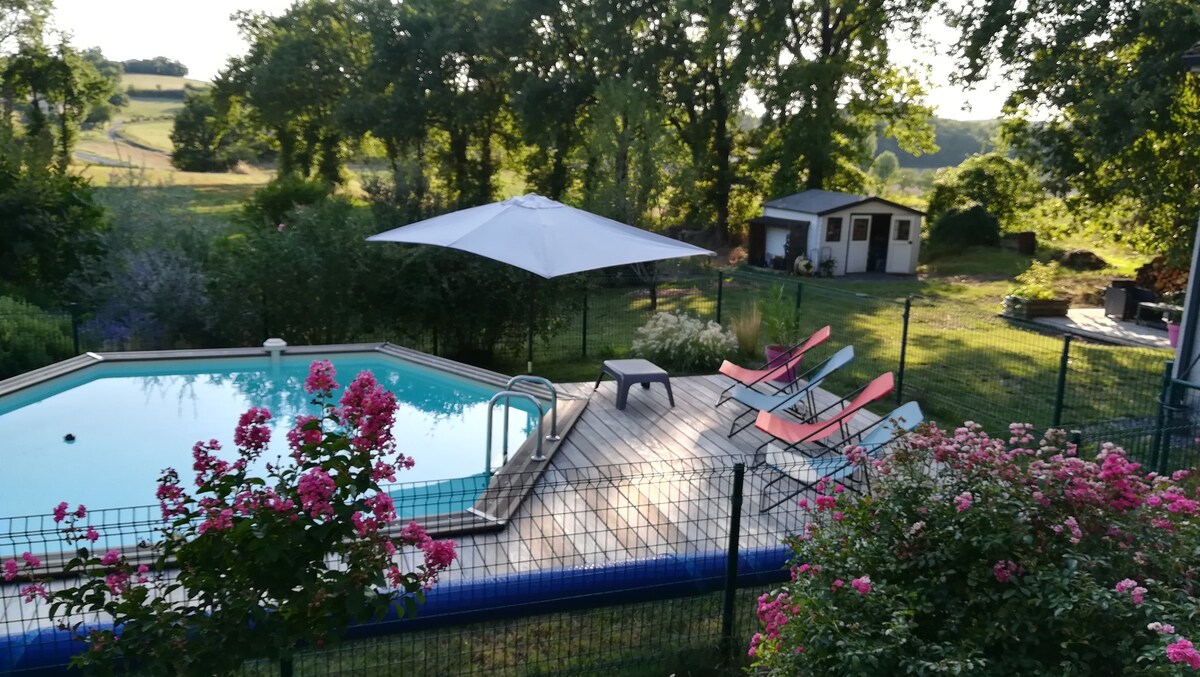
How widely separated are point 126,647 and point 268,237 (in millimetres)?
8609

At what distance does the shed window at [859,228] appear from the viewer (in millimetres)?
24641

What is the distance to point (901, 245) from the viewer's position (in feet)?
82.9

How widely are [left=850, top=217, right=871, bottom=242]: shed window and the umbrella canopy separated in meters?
16.4

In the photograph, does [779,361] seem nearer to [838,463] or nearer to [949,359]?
[838,463]

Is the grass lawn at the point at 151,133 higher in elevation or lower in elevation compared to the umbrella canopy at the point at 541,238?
higher

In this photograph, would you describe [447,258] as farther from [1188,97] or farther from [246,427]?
[1188,97]

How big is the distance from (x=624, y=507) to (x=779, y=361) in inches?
140

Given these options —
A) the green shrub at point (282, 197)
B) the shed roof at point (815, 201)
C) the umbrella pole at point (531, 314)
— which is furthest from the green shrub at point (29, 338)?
the shed roof at point (815, 201)

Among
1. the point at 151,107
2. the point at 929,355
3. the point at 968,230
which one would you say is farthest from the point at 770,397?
the point at 151,107

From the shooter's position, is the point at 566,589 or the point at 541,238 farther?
the point at 541,238

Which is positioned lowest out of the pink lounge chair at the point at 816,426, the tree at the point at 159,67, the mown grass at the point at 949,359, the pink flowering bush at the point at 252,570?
the mown grass at the point at 949,359

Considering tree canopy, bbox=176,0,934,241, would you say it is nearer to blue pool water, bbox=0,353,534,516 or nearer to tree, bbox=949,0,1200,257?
tree, bbox=949,0,1200,257

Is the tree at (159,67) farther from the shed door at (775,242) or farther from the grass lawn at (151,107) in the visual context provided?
the shed door at (775,242)

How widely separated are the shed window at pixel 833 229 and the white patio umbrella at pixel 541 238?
15704mm
